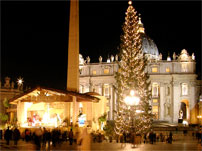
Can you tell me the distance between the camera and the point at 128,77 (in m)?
32.0

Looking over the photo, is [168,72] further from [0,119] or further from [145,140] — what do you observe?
[145,140]

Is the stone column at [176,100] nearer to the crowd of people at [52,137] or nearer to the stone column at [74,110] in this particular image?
the crowd of people at [52,137]

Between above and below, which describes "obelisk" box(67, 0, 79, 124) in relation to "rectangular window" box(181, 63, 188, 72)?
below

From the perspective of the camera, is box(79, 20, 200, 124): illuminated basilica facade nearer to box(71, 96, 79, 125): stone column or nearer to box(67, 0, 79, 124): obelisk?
box(67, 0, 79, 124): obelisk

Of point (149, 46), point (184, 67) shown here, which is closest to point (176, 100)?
point (184, 67)

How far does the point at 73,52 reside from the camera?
29.5 meters

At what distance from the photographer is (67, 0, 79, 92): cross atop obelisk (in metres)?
29.2

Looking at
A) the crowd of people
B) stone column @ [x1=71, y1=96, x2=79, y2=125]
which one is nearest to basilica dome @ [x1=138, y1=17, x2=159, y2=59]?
stone column @ [x1=71, y1=96, x2=79, y2=125]

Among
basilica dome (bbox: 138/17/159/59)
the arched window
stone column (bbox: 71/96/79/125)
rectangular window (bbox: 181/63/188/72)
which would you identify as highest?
basilica dome (bbox: 138/17/159/59)

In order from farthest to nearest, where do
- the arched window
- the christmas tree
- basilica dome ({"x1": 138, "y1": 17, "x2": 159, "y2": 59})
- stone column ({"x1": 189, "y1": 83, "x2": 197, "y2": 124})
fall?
basilica dome ({"x1": 138, "y1": 17, "x2": 159, "y2": 59})
the arched window
stone column ({"x1": 189, "y1": 83, "x2": 197, "y2": 124})
the christmas tree

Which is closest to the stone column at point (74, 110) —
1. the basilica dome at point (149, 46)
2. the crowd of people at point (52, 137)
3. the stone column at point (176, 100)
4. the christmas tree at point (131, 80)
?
the crowd of people at point (52, 137)

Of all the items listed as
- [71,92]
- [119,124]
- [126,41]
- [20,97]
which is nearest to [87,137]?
[71,92]

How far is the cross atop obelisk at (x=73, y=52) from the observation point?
29172mm

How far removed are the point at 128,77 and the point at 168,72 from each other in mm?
52026
